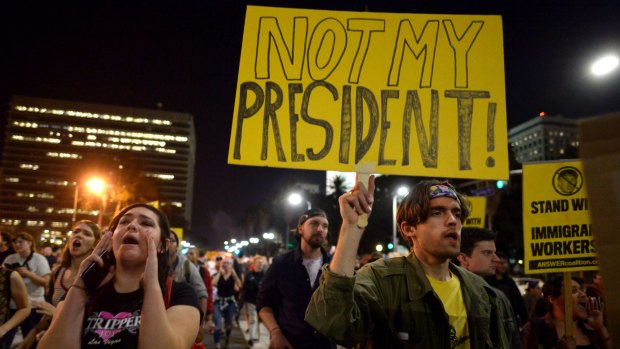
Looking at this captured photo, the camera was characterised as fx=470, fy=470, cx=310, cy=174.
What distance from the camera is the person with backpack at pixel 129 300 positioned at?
266cm

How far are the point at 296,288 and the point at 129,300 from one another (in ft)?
7.94

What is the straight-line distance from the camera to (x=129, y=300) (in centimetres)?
289

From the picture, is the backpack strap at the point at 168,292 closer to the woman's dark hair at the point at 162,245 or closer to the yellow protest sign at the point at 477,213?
the woman's dark hair at the point at 162,245

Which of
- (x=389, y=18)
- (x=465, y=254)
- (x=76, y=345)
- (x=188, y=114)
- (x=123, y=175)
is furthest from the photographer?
(x=188, y=114)

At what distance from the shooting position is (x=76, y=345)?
2.64 m

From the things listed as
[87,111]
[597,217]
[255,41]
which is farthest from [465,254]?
[87,111]

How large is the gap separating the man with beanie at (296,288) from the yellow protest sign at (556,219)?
2.45m

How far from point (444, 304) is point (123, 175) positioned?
180 feet

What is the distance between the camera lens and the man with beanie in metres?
4.80

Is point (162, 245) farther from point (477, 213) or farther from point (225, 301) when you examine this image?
point (225, 301)

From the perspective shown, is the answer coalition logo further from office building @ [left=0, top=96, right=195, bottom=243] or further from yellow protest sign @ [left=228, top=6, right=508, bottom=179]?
office building @ [left=0, top=96, right=195, bottom=243]

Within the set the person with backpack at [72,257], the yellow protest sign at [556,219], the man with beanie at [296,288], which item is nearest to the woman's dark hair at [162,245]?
the person with backpack at [72,257]

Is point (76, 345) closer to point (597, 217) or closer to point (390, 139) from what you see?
point (390, 139)

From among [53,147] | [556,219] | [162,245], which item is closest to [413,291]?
[162,245]
